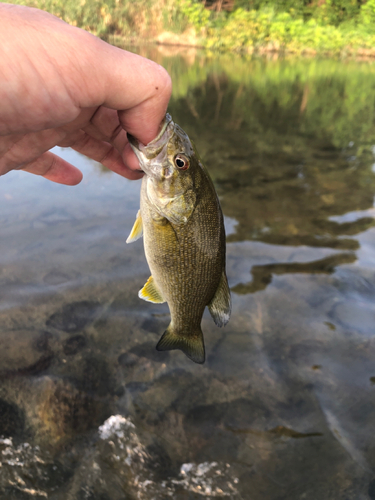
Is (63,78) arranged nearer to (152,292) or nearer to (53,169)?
(53,169)

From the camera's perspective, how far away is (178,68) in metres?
18.9

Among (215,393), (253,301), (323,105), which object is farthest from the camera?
(323,105)

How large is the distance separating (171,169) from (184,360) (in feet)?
6.21

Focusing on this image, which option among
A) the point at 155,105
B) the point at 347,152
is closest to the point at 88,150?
the point at 155,105

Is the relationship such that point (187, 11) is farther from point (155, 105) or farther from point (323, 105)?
point (155, 105)

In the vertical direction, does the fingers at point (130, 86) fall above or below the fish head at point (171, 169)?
above

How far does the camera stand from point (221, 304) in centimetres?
220

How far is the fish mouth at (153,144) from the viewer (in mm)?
1841

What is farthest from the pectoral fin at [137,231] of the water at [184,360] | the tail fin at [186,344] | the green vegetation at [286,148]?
the green vegetation at [286,148]

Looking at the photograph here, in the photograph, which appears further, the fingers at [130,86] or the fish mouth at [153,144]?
the fish mouth at [153,144]

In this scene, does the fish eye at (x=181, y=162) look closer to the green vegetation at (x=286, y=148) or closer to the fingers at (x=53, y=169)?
the fingers at (x=53, y=169)

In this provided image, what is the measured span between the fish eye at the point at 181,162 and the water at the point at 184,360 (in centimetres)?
188

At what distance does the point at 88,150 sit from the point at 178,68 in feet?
62.5

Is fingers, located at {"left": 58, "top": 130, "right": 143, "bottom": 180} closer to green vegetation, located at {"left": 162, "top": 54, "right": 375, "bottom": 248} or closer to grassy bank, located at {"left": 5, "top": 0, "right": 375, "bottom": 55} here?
green vegetation, located at {"left": 162, "top": 54, "right": 375, "bottom": 248}
